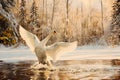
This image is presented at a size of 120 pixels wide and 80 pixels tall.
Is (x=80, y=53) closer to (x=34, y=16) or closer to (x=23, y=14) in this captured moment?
(x=34, y=16)

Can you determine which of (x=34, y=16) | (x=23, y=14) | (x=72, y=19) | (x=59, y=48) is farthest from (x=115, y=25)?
(x=59, y=48)

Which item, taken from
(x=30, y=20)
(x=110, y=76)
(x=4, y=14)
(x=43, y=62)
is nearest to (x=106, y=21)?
(x=30, y=20)

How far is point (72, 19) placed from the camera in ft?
53.4

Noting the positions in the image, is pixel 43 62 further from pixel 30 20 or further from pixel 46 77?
pixel 30 20

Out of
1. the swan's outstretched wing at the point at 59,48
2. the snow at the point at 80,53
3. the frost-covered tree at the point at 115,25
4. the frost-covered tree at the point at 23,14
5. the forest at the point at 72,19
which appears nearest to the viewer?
the swan's outstretched wing at the point at 59,48

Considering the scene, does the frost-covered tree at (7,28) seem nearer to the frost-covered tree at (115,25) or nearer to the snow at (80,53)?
the snow at (80,53)

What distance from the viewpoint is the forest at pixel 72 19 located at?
1566 cm

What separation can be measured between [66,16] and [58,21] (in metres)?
0.48

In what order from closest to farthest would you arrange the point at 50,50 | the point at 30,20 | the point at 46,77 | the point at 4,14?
the point at 46,77 < the point at 50,50 < the point at 4,14 < the point at 30,20

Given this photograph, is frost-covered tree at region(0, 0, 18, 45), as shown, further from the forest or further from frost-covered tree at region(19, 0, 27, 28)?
frost-covered tree at region(19, 0, 27, 28)

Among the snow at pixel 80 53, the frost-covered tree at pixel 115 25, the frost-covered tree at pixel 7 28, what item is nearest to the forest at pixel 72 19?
the frost-covered tree at pixel 115 25

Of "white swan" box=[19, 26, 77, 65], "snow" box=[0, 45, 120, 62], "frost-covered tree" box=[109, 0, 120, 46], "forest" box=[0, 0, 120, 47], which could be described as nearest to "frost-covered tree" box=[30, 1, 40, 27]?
"forest" box=[0, 0, 120, 47]

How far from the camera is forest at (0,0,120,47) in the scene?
15656 millimetres

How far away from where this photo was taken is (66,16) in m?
16.5
